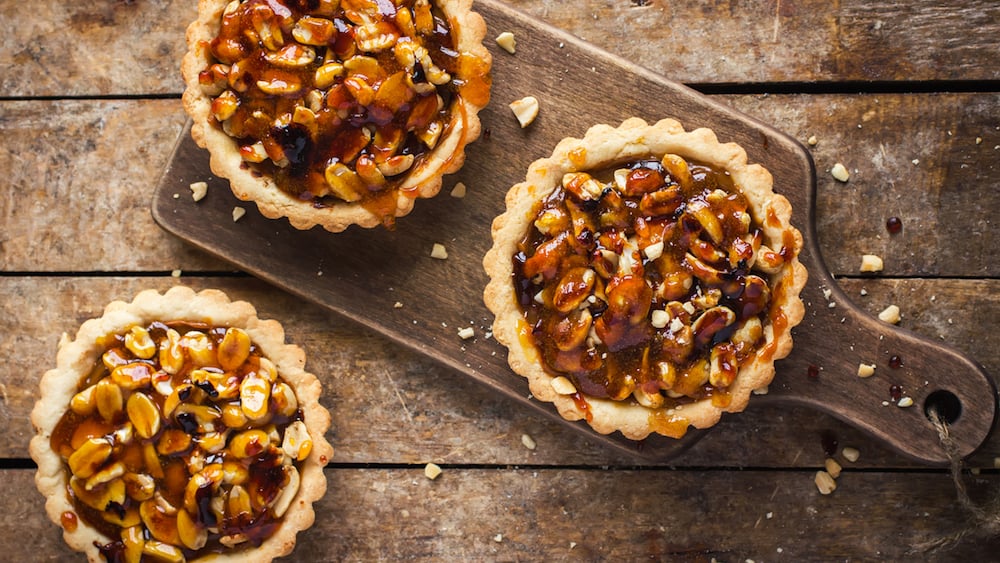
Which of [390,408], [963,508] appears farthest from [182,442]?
[963,508]

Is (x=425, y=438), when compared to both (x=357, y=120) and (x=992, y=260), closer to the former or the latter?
(x=357, y=120)

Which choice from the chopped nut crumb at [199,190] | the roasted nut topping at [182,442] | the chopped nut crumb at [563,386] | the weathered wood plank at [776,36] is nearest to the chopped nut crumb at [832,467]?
the chopped nut crumb at [563,386]

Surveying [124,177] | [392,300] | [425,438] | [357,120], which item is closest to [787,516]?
[425,438]

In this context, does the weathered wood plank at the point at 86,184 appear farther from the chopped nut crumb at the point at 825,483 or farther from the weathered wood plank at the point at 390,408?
the chopped nut crumb at the point at 825,483

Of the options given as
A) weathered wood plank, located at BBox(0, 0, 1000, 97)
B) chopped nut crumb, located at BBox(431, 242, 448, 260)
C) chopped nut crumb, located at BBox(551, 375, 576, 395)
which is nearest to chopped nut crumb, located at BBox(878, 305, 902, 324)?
weathered wood plank, located at BBox(0, 0, 1000, 97)

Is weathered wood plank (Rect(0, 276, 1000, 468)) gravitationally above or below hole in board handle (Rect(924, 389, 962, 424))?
below

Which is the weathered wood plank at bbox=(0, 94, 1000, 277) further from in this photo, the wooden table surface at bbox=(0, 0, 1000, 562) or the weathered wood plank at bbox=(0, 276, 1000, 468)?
the weathered wood plank at bbox=(0, 276, 1000, 468)

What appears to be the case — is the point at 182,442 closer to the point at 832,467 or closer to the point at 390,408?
the point at 390,408
